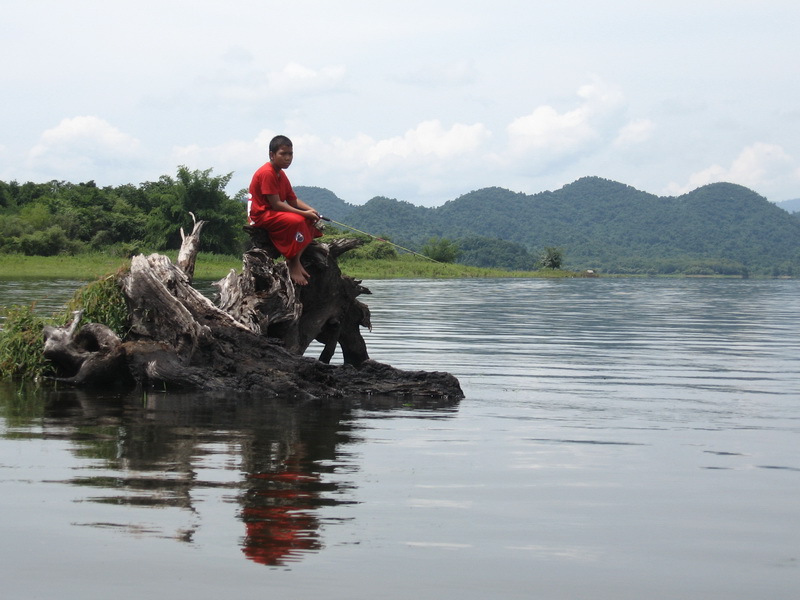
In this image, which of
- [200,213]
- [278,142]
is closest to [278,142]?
[278,142]

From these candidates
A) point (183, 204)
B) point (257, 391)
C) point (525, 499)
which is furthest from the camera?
point (183, 204)

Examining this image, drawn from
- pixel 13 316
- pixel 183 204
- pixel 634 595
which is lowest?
pixel 634 595

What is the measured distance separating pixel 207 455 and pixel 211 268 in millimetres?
51983

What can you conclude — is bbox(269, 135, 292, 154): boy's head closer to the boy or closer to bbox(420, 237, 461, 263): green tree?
the boy

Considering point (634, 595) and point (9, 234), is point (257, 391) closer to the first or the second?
point (634, 595)

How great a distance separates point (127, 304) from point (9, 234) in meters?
53.5

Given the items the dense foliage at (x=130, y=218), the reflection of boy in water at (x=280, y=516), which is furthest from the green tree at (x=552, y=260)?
the reflection of boy in water at (x=280, y=516)

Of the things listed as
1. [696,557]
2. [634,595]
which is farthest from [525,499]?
[634,595]

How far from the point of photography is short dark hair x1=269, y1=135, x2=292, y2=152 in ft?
37.9

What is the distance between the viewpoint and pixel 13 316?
42.6ft

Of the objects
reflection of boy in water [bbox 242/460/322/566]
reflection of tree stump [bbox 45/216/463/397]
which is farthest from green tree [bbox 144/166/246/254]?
reflection of boy in water [bbox 242/460/322/566]

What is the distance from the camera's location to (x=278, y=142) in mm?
11547

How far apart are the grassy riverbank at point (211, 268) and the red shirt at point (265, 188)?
71.9 ft

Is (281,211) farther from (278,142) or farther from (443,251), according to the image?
(443,251)
